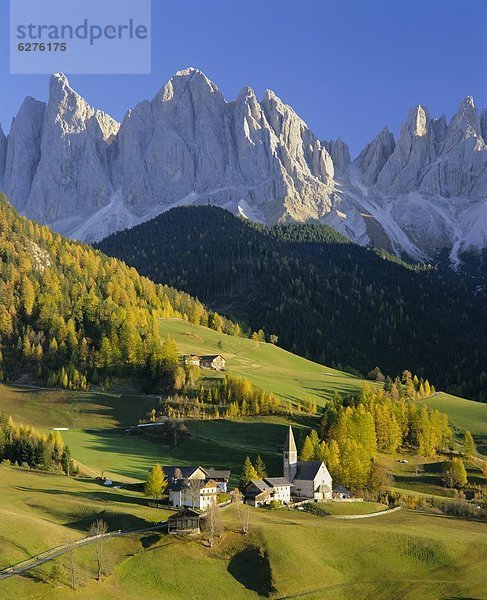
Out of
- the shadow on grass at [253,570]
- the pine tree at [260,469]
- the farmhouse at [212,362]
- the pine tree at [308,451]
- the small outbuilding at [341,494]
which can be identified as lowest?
the shadow on grass at [253,570]

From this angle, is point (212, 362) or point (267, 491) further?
point (212, 362)

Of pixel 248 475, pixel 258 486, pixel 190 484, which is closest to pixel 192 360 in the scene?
pixel 248 475

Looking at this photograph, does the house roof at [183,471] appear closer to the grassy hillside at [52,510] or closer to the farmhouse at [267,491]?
the grassy hillside at [52,510]

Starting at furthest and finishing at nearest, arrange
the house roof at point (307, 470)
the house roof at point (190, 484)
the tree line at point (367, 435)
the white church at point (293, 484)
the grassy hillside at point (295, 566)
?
the tree line at point (367, 435) → the house roof at point (307, 470) → the white church at point (293, 484) → the house roof at point (190, 484) → the grassy hillside at point (295, 566)

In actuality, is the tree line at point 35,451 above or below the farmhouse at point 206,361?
below

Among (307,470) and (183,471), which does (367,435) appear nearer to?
(307,470)

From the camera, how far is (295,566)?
7969 cm

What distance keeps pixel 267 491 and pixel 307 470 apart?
11860 millimetres

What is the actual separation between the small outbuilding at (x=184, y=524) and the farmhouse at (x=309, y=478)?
1327 inches

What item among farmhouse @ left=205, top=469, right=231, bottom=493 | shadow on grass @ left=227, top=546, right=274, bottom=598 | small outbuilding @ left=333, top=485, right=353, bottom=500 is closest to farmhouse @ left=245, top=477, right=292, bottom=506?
farmhouse @ left=205, top=469, right=231, bottom=493

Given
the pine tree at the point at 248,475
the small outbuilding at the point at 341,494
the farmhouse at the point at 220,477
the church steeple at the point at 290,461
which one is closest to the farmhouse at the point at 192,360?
the church steeple at the point at 290,461

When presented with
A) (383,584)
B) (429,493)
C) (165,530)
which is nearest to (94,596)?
(165,530)

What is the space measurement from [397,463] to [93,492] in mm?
65339

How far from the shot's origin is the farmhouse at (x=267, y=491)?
108500 millimetres
